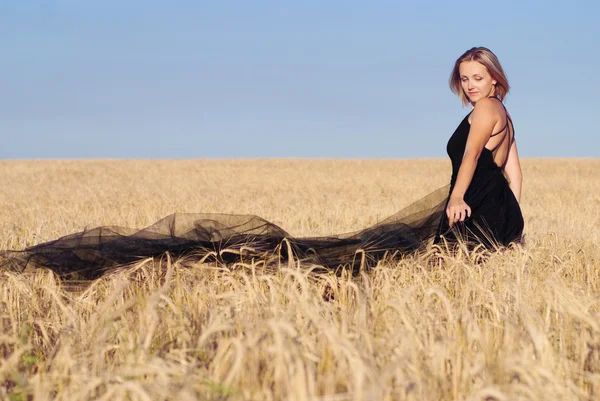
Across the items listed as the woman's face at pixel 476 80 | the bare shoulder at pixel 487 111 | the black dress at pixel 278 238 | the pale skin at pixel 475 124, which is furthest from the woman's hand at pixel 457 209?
the woman's face at pixel 476 80

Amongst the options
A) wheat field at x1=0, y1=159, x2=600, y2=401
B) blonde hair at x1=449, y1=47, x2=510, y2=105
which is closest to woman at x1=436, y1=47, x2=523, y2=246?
blonde hair at x1=449, y1=47, x2=510, y2=105

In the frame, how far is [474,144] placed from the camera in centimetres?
438

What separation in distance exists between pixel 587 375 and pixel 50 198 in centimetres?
1346

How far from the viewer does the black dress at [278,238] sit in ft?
13.3

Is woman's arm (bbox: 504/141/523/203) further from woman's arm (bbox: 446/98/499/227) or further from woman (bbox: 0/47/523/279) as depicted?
woman's arm (bbox: 446/98/499/227)

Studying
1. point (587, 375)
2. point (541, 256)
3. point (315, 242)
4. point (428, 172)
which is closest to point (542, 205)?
point (541, 256)

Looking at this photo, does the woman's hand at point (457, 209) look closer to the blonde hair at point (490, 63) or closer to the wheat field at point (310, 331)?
the wheat field at point (310, 331)

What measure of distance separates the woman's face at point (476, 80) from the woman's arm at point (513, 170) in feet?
1.91

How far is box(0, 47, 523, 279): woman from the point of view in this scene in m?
4.07

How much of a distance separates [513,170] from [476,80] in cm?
80

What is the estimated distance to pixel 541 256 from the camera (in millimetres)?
4684

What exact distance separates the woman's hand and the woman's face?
68 cm

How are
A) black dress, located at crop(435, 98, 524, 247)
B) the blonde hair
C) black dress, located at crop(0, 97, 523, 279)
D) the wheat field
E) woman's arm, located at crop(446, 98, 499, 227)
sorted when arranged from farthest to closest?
1. black dress, located at crop(435, 98, 524, 247)
2. the blonde hair
3. woman's arm, located at crop(446, 98, 499, 227)
4. black dress, located at crop(0, 97, 523, 279)
5. the wheat field

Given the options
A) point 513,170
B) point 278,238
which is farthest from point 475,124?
point 278,238
